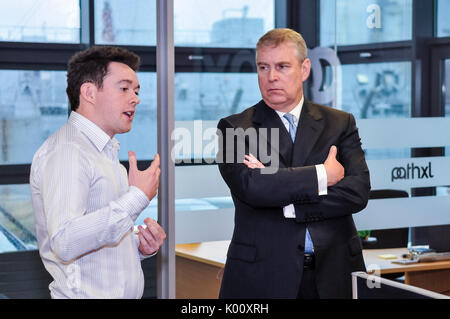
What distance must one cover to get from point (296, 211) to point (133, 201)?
34.2 inches

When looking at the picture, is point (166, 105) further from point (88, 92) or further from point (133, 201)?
point (133, 201)

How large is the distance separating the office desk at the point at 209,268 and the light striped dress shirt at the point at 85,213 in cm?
152

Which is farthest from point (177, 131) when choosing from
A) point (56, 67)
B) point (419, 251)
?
point (419, 251)

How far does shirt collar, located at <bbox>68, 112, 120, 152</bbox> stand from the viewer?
6.72 feet

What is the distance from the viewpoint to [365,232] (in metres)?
4.14

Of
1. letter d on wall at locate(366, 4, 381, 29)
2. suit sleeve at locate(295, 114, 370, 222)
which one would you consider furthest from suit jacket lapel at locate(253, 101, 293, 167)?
letter d on wall at locate(366, 4, 381, 29)

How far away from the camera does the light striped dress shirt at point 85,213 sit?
1807mm

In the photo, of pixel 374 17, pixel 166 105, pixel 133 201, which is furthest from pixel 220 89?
pixel 133 201

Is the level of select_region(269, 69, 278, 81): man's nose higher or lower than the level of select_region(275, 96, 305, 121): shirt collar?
higher

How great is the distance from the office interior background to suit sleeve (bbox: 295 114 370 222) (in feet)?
3.54

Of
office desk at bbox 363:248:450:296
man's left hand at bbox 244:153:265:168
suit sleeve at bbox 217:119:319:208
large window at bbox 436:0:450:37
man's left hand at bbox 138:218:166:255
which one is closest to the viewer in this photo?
man's left hand at bbox 138:218:166:255

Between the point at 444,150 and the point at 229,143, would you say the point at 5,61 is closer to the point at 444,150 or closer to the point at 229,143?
the point at 229,143

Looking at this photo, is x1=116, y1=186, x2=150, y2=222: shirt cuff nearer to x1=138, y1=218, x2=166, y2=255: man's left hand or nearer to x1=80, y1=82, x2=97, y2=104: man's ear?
x1=138, y1=218, x2=166, y2=255: man's left hand
